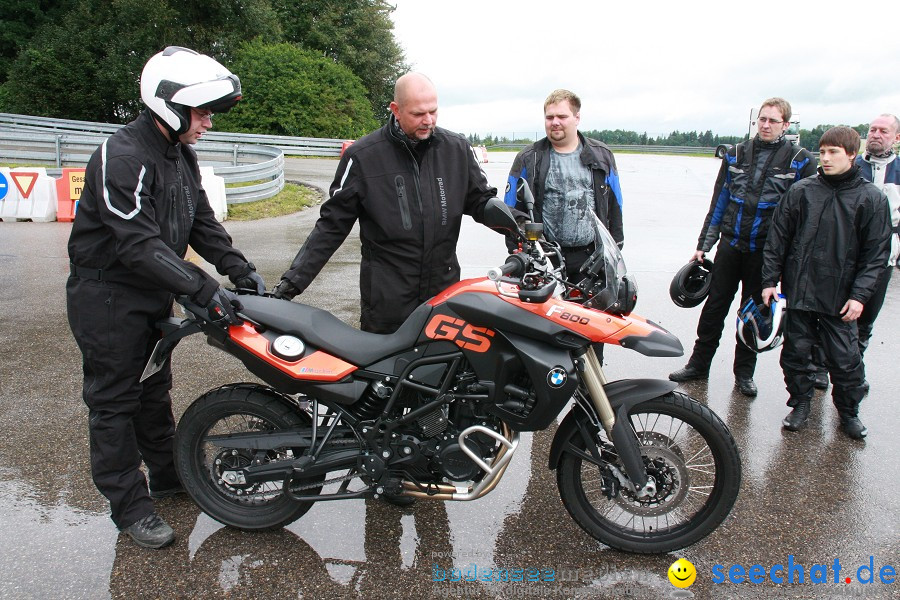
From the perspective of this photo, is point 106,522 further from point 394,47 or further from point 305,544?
point 394,47

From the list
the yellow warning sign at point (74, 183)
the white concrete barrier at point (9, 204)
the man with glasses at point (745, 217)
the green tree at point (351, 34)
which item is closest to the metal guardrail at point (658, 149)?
the green tree at point (351, 34)

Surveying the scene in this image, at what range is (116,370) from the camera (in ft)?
9.62

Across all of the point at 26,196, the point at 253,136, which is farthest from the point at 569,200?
the point at 253,136

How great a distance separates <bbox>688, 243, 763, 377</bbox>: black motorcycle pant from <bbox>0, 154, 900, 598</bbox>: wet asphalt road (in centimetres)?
20

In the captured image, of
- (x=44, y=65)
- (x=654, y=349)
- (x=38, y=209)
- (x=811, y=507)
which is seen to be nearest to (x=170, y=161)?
(x=654, y=349)

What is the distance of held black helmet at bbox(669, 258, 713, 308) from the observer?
4.65 meters

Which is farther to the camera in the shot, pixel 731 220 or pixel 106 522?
pixel 731 220

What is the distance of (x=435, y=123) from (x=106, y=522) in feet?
7.87

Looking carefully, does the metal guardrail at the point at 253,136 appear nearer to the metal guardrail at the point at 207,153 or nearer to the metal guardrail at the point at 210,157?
the metal guardrail at the point at 207,153

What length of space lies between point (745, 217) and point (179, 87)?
3.63 metres

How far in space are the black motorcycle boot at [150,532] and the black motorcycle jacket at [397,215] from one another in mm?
1233

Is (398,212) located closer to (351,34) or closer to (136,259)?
(136,259)

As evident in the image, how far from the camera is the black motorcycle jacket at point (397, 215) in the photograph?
3.36m

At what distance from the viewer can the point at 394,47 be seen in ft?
129
